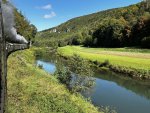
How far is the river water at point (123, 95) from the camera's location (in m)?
30.7

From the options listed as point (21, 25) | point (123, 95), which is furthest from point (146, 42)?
point (123, 95)

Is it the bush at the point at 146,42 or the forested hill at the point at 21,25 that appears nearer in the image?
the forested hill at the point at 21,25

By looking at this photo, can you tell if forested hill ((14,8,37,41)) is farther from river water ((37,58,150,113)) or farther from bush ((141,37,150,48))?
bush ((141,37,150,48))

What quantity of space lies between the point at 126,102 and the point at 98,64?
1457 inches

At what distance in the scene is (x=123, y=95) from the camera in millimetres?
37594

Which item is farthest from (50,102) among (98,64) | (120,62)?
(98,64)

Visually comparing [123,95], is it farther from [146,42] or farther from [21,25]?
[146,42]

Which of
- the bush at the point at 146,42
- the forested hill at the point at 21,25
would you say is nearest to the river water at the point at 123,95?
the forested hill at the point at 21,25

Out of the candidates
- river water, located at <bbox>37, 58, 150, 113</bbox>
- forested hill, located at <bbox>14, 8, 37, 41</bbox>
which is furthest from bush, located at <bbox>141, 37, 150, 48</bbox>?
river water, located at <bbox>37, 58, 150, 113</bbox>

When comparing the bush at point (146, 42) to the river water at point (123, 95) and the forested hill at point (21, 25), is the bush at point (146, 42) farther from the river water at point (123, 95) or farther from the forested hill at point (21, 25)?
the river water at point (123, 95)

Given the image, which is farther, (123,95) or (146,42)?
(146,42)

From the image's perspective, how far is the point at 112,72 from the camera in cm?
5919

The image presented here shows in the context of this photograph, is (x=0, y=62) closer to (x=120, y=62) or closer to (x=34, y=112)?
(x=34, y=112)

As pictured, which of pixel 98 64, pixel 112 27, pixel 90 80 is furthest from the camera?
pixel 112 27
